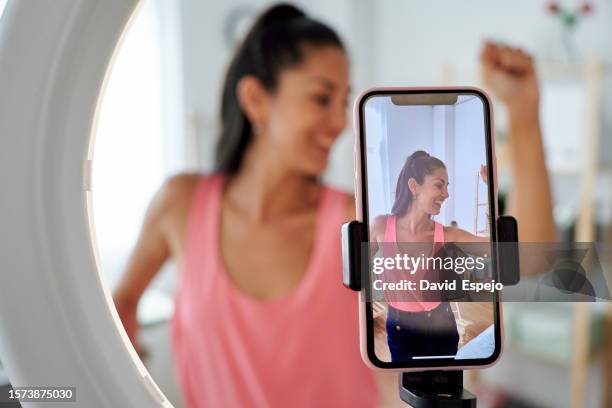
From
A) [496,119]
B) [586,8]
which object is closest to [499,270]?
[496,119]

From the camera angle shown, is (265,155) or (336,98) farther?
(265,155)

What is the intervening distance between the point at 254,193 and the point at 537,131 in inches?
23.9

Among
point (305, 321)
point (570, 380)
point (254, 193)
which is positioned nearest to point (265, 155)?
point (254, 193)

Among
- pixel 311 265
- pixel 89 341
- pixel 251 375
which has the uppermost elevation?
pixel 89 341

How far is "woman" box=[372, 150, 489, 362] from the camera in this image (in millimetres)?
117

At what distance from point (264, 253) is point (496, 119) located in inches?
28.9

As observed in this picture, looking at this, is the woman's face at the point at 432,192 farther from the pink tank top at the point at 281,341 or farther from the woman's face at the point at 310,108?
the pink tank top at the point at 281,341

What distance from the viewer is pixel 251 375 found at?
687 mm

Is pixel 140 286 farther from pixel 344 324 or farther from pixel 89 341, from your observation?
pixel 89 341

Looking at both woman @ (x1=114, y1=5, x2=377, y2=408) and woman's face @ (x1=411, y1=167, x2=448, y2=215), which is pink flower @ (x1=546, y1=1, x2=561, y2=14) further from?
woman's face @ (x1=411, y1=167, x2=448, y2=215)

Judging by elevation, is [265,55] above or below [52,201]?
above

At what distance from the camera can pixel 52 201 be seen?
117mm

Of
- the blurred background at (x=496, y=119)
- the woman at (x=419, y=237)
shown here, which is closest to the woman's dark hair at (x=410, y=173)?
the woman at (x=419, y=237)

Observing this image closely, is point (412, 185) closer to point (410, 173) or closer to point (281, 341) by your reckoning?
point (410, 173)
